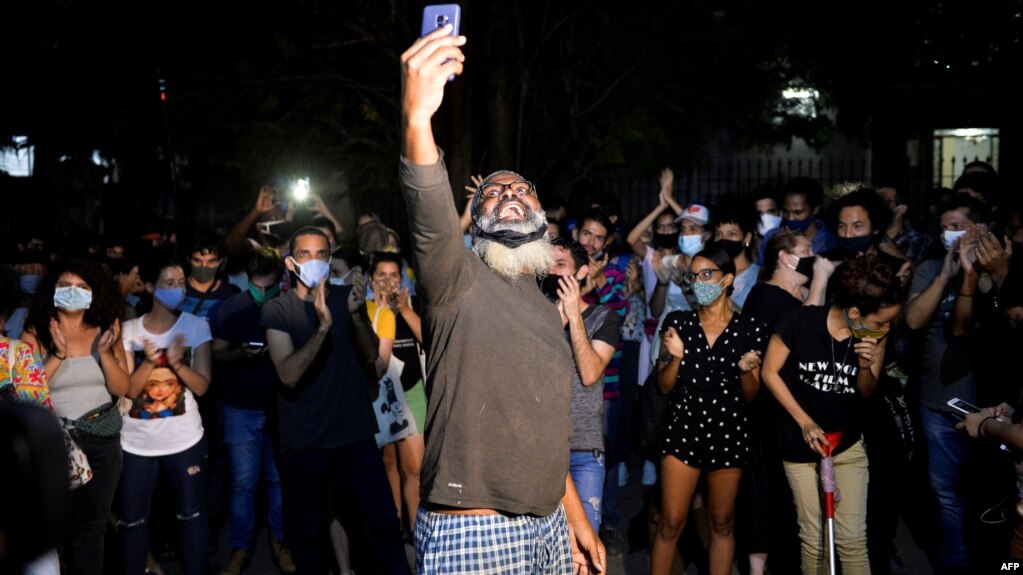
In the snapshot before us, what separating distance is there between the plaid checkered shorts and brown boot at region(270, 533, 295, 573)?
3.89 m

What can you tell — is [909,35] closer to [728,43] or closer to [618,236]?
[728,43]

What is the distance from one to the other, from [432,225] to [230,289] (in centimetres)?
542

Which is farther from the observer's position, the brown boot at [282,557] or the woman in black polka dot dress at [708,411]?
the brown boot at [282,557]

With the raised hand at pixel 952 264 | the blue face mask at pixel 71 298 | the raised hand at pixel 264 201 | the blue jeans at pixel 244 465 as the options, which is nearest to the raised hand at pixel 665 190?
the raised hand at pixel 264 201

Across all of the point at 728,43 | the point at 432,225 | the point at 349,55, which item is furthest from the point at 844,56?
the point at 432,225

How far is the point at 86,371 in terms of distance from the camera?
6.32m

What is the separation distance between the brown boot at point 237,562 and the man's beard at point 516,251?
4.21 metres

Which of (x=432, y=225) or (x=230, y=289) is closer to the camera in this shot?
(x=432, y=225)

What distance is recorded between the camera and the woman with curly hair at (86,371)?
6.18 meters

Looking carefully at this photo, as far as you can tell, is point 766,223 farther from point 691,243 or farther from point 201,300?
point 201,300

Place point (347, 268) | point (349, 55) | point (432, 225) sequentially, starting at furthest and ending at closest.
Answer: point (349, 55), point (347, 268), point (432, 225)

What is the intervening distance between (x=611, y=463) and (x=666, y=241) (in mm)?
3309

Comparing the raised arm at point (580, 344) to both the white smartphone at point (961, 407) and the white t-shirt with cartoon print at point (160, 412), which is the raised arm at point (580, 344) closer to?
the white smartphone at point (961, 407)

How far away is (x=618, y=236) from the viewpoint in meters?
10.6
